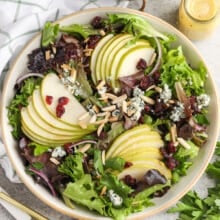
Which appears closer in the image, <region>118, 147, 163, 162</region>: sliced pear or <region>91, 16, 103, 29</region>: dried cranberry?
<region>118, 147, 163, 162</region>: sliced pear

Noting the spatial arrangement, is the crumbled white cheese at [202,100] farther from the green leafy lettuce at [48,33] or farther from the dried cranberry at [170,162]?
the green leafy lettuce at [48,33]

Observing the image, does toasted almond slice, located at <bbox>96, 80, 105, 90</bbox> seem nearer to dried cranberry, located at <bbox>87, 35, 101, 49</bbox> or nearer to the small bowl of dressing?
dried cranberry, located at <bbox>87, 35, 101, 49</bbox>

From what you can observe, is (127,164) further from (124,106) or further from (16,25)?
(16,25)

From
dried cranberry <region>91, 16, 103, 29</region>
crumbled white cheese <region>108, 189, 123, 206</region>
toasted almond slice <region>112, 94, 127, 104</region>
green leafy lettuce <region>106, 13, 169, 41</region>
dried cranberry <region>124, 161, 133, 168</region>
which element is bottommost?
crumbled white cheese <region>108, 189, 123, 206</region>


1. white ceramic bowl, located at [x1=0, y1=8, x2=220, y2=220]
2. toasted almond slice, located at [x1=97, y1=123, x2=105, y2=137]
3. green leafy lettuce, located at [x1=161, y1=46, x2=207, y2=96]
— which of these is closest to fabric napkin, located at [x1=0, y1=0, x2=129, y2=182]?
white ceramic bowl, located at [x1=0, y1=8, x2=220, y2=220]

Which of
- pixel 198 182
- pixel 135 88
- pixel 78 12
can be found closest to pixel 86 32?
pixel 78 12

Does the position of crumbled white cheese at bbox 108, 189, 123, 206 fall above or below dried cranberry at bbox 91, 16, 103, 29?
below

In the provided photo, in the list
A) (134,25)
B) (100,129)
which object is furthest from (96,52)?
(100,129)
